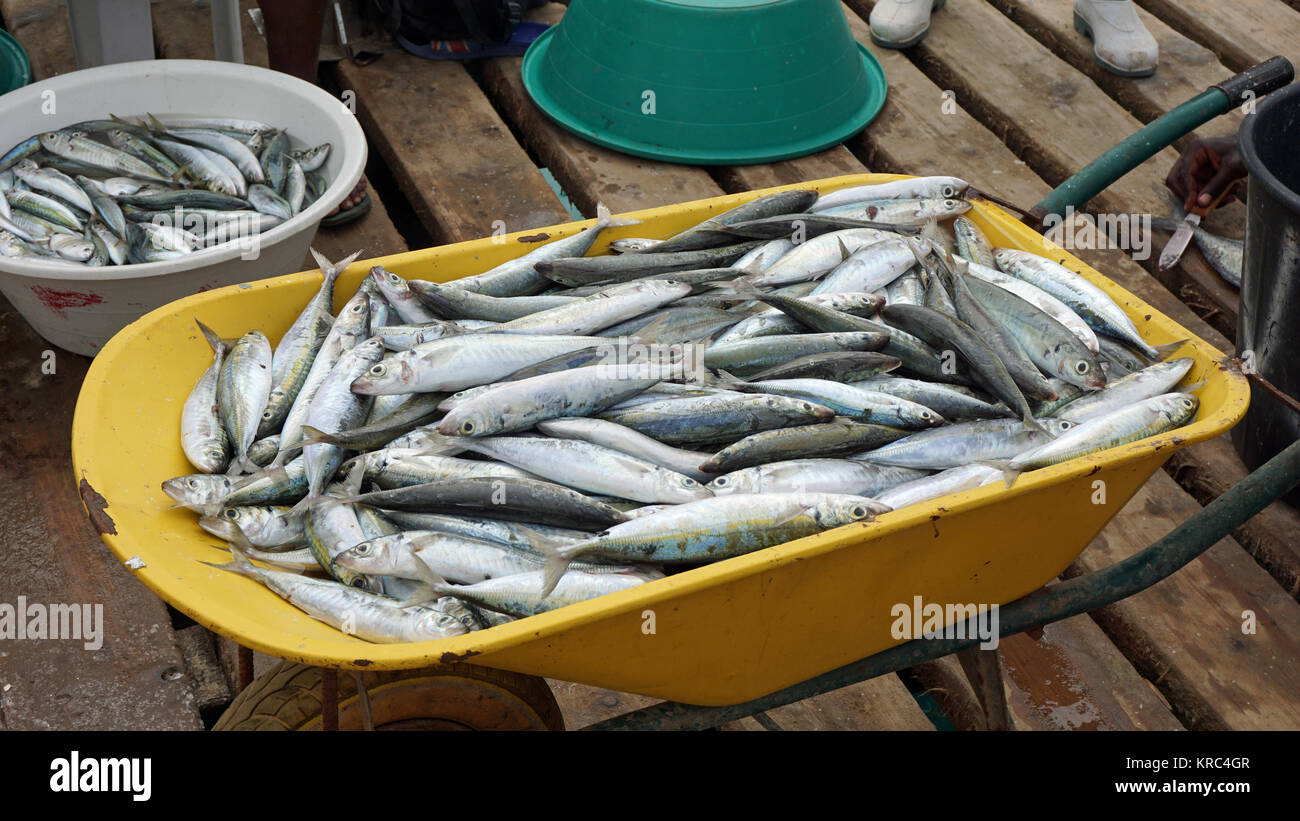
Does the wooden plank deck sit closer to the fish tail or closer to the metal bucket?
the metal bucket

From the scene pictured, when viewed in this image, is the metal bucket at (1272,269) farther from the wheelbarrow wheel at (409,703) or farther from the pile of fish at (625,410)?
the wheelbarrow wheel at (409,703)

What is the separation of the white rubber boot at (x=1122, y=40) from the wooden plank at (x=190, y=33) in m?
3.21

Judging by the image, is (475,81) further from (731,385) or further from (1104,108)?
(731,385)

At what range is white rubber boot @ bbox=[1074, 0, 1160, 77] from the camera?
165 inches

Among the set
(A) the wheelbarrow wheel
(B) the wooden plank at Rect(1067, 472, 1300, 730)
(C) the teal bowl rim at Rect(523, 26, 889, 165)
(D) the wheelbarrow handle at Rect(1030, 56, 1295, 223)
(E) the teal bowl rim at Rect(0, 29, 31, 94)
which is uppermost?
(D) the wheelbarrow handle at Rect(1030, 56, 1295, 223)

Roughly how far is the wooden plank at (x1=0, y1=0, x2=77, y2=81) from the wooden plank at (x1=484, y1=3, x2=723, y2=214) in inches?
64.7

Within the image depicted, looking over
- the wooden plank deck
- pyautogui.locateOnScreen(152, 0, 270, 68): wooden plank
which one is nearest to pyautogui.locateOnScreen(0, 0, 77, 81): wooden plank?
the wooden plank deck

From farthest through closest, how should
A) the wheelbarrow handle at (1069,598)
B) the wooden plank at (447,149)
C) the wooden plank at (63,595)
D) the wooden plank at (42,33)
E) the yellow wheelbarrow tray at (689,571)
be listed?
the wooden plank at (42,33) → the wooden plank at (447,149) → the wooden plank at (63,595) → the wheelbarrow handle at (1069,598) → the yellow wheelbarrow tray at (689,571)

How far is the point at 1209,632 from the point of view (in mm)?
2582

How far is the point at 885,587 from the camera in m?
1.73

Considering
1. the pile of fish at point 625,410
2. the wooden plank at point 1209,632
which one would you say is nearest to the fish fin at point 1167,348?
the pile of fish at point 625,410

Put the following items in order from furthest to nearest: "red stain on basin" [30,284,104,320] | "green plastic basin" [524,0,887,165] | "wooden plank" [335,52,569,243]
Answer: "wooden plank" [335,52,569,243] < "green plastic basin" [524,0,887,165] < "red stain on basin" [30,284,104,320]

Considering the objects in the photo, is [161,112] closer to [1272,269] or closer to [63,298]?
[63,298]

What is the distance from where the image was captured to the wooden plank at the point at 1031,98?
12.7 feet
